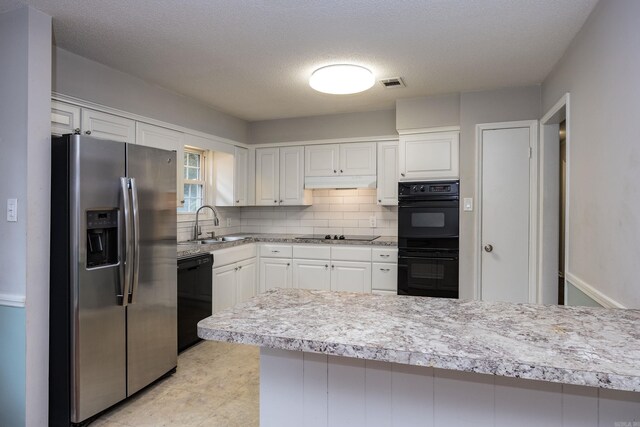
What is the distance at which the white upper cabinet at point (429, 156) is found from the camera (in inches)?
147

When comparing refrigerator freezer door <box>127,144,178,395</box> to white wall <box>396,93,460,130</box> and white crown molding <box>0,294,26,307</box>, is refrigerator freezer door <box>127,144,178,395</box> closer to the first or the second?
white crown molding <box>0,294,26,307</box>

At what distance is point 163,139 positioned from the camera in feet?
11.4

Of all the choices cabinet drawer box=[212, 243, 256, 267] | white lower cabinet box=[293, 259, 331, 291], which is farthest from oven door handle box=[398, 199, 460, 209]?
cabinet drawer box=[212, 243, 256, 267]

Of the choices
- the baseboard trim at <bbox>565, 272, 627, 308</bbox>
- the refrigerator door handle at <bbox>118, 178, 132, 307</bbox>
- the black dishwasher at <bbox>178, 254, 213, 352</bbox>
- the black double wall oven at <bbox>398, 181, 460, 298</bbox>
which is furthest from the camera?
the black double wall oven at <bbox>398, 181, 460, 298</bbox>

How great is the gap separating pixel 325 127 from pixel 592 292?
3242 millimetres

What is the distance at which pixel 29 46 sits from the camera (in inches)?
82.0

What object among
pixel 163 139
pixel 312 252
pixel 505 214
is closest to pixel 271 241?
pixel 312 252

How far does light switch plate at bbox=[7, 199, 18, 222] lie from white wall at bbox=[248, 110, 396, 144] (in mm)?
3040

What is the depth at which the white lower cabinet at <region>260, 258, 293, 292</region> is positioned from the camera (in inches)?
171

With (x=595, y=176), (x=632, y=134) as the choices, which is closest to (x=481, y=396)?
(x=632, y=134)

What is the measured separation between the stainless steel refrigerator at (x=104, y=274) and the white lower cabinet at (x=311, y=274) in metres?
1.79

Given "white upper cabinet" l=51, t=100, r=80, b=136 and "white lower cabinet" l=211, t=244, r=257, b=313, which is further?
"white lower cabinet" l=211, t=244, r=257, b=313

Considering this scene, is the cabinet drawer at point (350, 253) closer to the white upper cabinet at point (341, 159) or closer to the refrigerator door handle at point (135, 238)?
the white upper cabinet at point (341, 159)

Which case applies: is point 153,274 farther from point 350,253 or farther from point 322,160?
point 322,160
